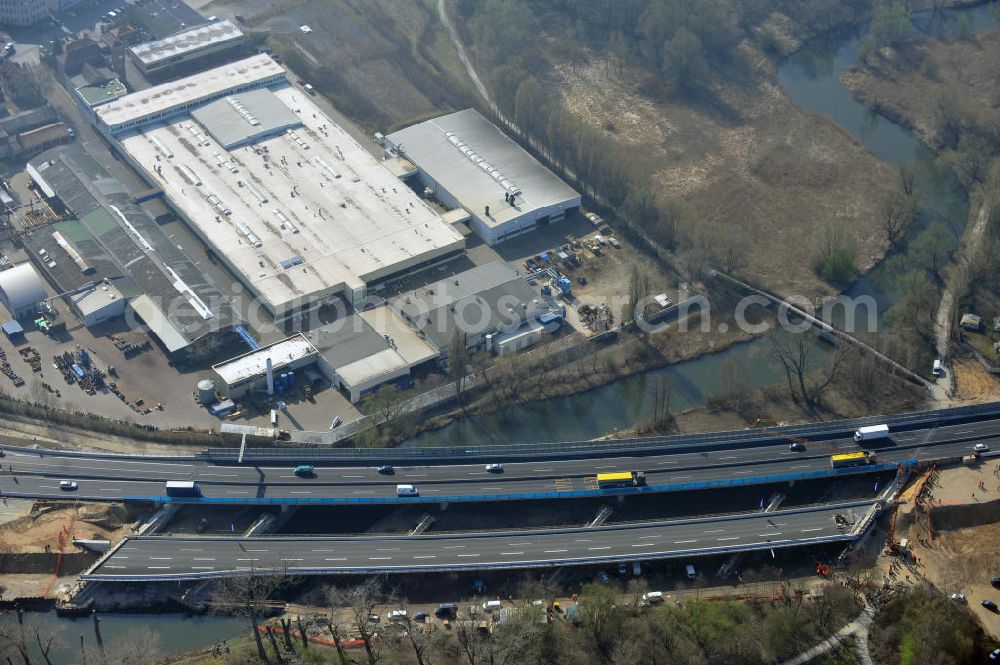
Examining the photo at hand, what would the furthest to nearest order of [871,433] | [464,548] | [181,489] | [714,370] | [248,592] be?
[714,370] < [871,433] < [181,489] < [464,548] < [248,592]

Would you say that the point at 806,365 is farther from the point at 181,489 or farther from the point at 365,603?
the point at 181,489

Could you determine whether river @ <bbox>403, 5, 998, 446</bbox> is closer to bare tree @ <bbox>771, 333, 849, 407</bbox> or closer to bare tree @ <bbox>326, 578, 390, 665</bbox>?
bare tree @ <bbox>771, 333, 849, 407</bbox>

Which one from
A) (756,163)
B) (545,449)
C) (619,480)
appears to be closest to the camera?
(619,480)

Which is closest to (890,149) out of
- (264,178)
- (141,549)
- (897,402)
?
(897,402)

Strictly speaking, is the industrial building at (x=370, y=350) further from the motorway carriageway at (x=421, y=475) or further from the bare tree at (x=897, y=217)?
A: the bare tree at (x=897, y=217)

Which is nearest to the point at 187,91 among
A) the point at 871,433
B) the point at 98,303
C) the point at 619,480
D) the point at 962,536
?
the point at 98,303

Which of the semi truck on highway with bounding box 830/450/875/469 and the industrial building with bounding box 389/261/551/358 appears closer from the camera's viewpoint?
the semi truck on highway with bounding box 830/450/875/469

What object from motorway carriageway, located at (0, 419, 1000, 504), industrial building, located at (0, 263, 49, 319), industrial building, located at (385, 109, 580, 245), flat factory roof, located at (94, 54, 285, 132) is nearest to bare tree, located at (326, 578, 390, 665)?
motorway carriageway, located at (0, 419, 1000, 504)

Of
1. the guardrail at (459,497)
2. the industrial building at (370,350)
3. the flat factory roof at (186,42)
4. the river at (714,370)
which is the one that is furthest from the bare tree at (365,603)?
the flat factory roof at (186,42)
